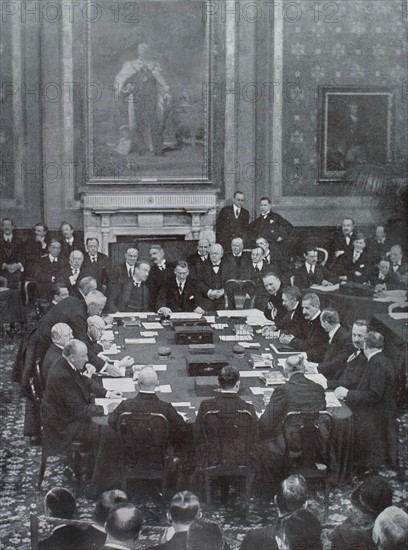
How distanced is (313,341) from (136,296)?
2.44m

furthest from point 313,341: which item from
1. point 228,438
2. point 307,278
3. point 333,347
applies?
point 307,278

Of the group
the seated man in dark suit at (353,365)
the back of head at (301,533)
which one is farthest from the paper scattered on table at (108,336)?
the back of head at (301,533)

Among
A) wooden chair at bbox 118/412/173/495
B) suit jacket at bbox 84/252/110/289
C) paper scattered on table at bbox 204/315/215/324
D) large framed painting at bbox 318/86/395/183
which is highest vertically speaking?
large framed painting at bbox 318/86/395/183

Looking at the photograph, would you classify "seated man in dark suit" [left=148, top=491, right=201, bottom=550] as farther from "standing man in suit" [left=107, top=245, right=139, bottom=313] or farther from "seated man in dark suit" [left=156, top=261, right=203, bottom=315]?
"standing man in suit" [left=107, top=245, right=139, bottom=313]

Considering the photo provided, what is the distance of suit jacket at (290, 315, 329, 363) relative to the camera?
24.8ft

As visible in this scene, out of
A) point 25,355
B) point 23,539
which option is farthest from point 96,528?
point 25,355

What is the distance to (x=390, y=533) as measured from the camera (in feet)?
18.3

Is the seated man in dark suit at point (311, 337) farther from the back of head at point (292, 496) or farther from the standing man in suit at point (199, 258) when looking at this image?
the back of head at point (292, 496)

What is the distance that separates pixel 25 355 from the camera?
7.52 meters

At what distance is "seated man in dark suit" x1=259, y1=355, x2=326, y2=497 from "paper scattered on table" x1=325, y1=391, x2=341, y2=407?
13 cm

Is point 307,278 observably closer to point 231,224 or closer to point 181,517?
point 231,224

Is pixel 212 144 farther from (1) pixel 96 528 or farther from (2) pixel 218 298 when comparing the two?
(1) pixel 96 528

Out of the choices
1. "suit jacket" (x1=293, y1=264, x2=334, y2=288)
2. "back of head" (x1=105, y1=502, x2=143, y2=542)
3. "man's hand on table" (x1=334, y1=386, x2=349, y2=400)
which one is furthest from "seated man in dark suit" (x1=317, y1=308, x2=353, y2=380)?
"back of head" (x1=105, y1=502, x2=143, y2=542)

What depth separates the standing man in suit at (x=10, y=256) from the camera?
27.6ft
